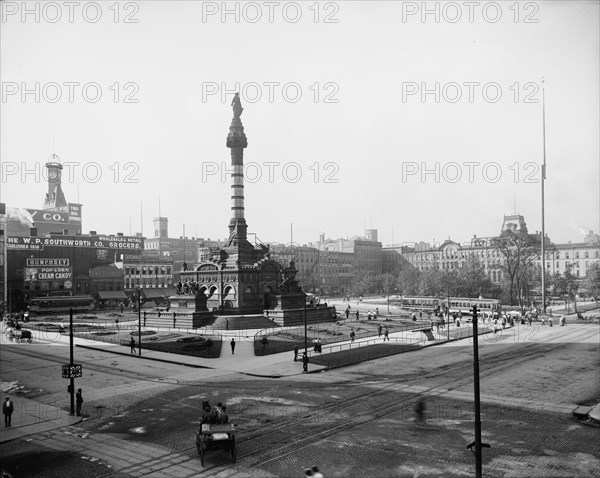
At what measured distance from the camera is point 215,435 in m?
16.7

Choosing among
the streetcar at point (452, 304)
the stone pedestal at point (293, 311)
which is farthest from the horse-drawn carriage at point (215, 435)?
the streetcar at point (452, 304)

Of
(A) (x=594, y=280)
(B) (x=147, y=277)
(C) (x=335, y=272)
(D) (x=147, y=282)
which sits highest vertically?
(B) (x=147, y=277)

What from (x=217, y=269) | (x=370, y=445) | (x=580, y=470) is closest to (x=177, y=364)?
(x=370, y=445)

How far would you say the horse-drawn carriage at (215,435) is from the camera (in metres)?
16.5

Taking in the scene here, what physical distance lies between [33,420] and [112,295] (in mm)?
74805

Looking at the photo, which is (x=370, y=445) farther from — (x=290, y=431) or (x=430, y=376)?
(x=430, y=376)

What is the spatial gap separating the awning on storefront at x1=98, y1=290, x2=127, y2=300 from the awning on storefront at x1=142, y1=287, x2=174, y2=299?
12.6ft

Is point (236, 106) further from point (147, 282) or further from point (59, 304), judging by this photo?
point (147, 282)

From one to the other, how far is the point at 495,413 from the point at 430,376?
8408 millimetres

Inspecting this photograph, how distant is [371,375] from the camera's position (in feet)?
101

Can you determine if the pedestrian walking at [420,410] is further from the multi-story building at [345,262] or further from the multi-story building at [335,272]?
the multi-story building at [345,262]

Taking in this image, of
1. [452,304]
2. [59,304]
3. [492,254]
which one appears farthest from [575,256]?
[59,304]

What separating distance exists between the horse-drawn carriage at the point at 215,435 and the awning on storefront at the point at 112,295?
8124 centimetres

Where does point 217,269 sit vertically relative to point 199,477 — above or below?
above
